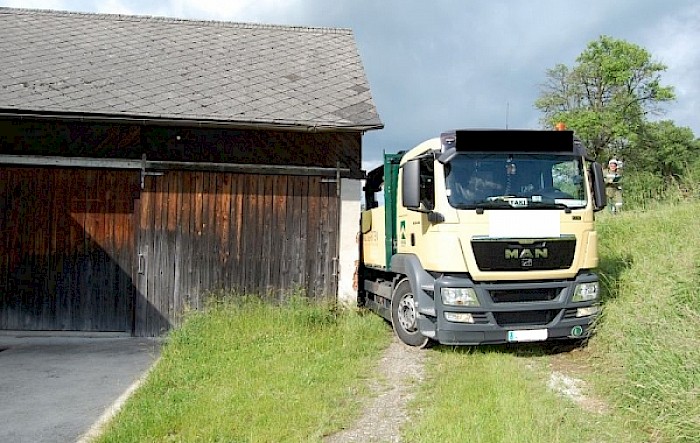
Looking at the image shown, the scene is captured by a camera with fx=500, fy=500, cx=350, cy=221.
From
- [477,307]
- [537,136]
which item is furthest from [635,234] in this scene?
[477,307]

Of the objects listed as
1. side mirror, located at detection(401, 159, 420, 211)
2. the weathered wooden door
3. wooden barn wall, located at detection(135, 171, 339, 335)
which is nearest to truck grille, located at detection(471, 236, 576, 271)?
side mirror, located at detection(401, 159, 420, 211)

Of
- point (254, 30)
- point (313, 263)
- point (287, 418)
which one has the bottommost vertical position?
point (287, 418)

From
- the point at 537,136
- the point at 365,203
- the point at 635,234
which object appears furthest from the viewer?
the point at 365,203

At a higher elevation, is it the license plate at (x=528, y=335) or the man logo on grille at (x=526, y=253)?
the man logo on grille at (x=526, y=253)

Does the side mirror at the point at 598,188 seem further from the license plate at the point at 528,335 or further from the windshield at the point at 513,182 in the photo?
the license plate at the point at 528,335

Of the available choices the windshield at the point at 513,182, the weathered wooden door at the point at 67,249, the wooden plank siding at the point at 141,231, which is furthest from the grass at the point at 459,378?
the weathered wooden door at the point at 67,249

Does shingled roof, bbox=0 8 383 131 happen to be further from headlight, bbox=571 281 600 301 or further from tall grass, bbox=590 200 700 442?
tall grass, bbox=590 200 700 442

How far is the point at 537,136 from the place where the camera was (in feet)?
18.2

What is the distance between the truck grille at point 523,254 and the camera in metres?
5.29

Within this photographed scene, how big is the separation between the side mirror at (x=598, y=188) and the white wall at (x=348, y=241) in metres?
3.67

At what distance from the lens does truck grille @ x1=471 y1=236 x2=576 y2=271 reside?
17.3 ft

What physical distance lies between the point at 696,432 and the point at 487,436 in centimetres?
133

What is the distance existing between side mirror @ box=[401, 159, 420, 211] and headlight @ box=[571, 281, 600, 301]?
77.4 inches

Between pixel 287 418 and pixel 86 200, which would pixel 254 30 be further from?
pixel 287 418
